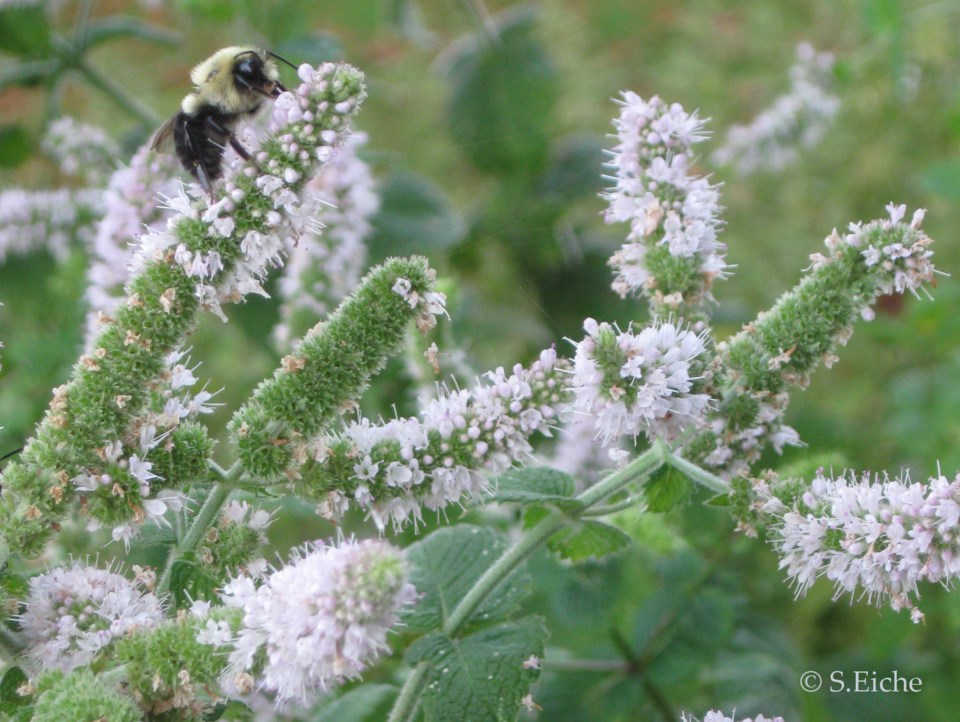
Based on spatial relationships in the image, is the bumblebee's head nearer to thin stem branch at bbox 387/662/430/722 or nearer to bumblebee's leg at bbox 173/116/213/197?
bumblebee's leg at bbox 173/116/213/197

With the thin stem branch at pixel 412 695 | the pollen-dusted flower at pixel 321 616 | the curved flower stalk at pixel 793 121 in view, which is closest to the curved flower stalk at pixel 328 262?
the thin stem branch at pixel 412 695

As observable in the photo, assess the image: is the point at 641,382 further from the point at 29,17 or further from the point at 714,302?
the point at 29,17

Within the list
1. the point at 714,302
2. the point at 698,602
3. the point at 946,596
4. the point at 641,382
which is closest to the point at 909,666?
the point at 946,596

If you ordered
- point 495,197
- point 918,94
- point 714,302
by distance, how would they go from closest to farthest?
point 714,302
point 495,197
point 918,94

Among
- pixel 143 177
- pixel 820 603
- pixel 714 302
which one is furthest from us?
pixel 820 603

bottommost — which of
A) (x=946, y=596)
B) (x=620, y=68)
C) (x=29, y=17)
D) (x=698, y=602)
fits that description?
(x=698, y=602)

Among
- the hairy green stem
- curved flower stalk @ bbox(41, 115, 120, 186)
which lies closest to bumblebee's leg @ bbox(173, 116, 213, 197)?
the hairy green stem

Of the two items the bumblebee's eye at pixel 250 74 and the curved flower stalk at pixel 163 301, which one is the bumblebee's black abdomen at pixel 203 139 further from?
the curved flower stalk at pixel 163 301
